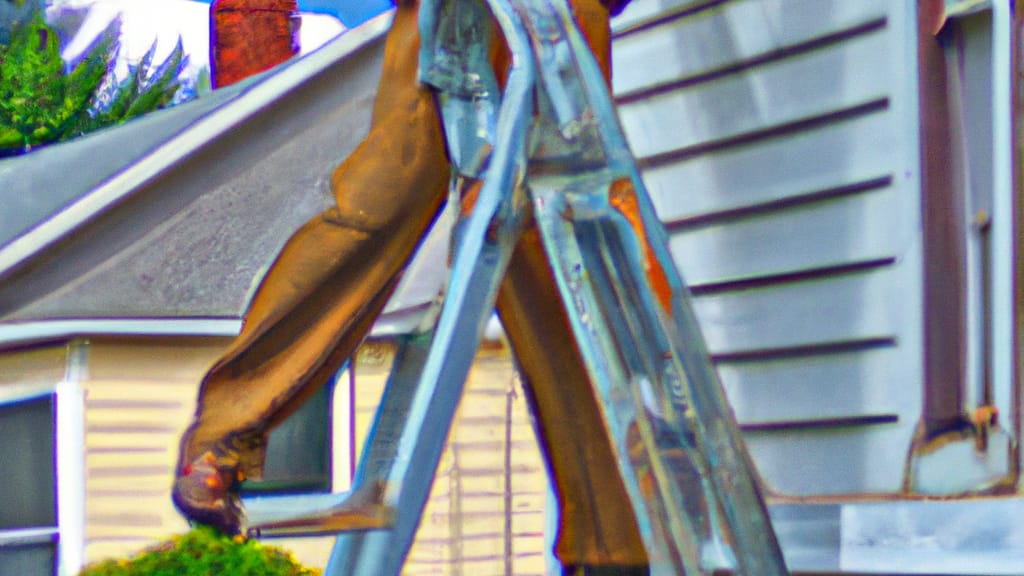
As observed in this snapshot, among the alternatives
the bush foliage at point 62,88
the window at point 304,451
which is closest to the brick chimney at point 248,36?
the window at point 304,451

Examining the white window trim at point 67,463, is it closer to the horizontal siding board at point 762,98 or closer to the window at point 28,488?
the window at point 28,488

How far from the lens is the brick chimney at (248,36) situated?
34.7 ft

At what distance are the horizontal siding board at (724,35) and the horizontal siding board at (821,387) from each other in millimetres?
690

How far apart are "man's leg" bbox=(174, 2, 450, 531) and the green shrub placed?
4.10 metres

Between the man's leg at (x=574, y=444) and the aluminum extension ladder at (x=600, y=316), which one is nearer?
the aluminum extension ladder at (x=600, y=316)

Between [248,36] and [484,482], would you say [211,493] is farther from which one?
[248,36]

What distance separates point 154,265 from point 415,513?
6.06 metres

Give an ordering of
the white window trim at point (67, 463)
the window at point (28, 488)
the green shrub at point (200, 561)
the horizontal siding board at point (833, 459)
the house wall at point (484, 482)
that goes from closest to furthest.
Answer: the horizontal siding board at point (833, 459), the green shrub at point (200, 561), the white window trim at point (67, 463), the window at point (28, 488), the house wall at point (484, 482)

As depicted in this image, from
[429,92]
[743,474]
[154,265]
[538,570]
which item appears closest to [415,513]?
[743,474]

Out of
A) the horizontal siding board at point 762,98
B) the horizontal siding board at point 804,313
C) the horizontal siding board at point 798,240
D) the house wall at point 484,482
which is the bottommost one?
the house wall at point 484,482

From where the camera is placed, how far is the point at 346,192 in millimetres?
2152

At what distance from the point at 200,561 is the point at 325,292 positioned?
4.28 m

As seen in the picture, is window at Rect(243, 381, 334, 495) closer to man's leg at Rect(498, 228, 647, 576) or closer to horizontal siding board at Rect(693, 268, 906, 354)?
horizontal siding board at Rect(693, 268, 906, 354)

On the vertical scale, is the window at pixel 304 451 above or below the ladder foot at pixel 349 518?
below
